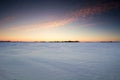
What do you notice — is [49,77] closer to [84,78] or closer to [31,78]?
[31,78]

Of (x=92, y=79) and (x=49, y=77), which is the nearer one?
(x=92, y=79)

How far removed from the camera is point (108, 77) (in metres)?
8.30

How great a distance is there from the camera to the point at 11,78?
8055 millimetres

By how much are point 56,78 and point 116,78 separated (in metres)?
3.00

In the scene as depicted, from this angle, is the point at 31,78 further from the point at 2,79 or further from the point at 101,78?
the point at 101,78

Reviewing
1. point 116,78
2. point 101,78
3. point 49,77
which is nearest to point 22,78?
point 49,77

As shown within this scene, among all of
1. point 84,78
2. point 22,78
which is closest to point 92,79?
point 84,78

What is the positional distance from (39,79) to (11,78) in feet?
4.58

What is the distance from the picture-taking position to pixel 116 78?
26.5 feet

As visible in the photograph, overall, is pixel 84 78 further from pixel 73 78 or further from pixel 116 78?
pixel 116 78

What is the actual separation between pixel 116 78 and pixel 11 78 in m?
5.23

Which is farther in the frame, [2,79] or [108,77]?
[108,77]

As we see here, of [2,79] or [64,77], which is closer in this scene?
[2,79]

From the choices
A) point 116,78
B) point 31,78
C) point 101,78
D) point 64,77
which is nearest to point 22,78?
point 31,78
